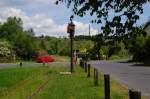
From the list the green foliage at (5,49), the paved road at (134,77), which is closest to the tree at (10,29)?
the green foliage at (5,49)

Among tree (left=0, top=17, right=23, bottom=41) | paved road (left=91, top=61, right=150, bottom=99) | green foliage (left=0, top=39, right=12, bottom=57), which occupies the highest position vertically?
tree (left=0, top=17, right=23, bottom=41)

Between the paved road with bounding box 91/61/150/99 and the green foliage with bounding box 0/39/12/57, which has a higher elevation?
the green foliage with bounding box 0/39/12/57

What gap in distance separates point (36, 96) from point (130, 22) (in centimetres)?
957

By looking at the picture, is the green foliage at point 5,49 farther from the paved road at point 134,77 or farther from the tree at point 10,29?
the paved road at point 134,77

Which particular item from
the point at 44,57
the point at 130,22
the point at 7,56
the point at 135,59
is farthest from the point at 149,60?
the point at 130,22

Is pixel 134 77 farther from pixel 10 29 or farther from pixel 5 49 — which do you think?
pixel 10 29

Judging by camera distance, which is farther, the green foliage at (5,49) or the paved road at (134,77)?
the green foliage at (5,49)

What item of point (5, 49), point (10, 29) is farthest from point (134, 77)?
point (10, 29)

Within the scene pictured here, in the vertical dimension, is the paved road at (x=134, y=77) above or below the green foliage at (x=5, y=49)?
below

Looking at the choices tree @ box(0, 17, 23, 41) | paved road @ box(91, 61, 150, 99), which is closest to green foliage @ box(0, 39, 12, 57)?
tree @ box(0, 17, 23, 41)

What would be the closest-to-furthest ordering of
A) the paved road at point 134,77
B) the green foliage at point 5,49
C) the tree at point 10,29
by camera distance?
the paved road at point 134,77 → the green foliage at point 5,49 → the tree at point 10,29

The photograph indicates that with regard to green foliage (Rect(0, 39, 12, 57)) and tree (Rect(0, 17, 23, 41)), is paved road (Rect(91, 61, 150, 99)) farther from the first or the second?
tree (Rect(0, 17, 23, 41))

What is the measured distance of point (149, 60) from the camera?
69.2 m

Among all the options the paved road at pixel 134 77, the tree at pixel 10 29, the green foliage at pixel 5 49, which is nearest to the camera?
the paved road at pixel 134 77
